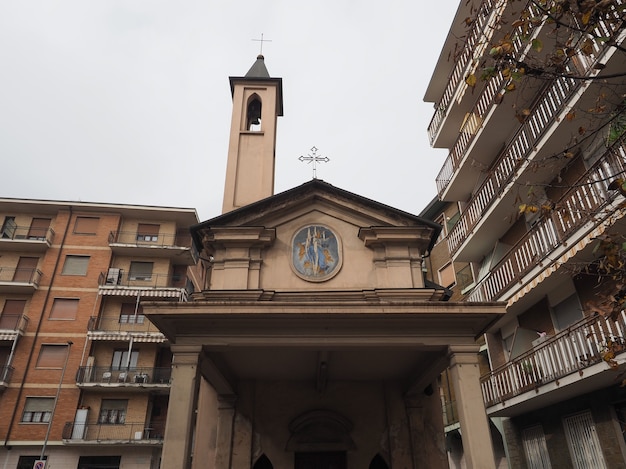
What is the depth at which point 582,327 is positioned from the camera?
11.2 metres

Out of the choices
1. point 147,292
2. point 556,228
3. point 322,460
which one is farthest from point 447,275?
point 147,292

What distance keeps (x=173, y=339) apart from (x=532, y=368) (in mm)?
10153

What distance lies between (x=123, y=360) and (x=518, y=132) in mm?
26325

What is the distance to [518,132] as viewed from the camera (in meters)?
14.2

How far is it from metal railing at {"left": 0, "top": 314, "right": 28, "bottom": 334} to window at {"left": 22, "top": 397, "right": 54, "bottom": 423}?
4314 millimetres

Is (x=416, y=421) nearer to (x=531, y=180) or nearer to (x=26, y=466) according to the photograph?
(x=531, y=180)

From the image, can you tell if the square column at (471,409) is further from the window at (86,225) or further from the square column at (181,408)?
the window at (86,225)

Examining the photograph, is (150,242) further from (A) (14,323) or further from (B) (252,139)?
(B) (252,139)

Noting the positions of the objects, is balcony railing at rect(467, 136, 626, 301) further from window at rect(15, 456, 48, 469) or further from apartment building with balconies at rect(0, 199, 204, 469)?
window at rect(15, 456, 48, 469)

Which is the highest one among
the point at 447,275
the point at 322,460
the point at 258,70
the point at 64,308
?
the point at 258,70

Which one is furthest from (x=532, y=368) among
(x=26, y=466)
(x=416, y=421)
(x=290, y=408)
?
(x=26, y=466)

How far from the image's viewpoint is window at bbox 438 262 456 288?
2494 centimetres

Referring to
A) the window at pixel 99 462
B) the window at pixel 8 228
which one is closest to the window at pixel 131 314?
the window at pixel 99 462

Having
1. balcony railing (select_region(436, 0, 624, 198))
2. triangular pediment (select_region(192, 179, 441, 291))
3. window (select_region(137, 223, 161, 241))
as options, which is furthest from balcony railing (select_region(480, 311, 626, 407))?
window (select_region(137, 223, 161, 241))
